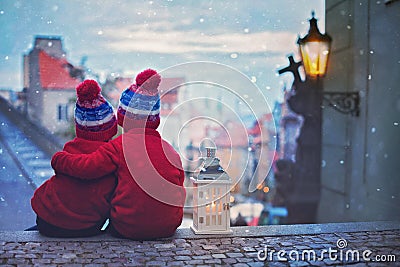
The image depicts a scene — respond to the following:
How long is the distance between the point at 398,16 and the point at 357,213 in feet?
7.74

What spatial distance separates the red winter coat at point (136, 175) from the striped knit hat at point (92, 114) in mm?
126

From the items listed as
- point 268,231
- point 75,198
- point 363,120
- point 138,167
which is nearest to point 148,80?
point 138,167

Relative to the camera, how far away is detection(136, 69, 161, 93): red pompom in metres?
4.50

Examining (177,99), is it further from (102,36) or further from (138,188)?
(138,188)

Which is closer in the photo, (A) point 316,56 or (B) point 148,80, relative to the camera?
(B) point 148,80

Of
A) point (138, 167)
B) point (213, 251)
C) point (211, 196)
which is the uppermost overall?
point (138, 167)

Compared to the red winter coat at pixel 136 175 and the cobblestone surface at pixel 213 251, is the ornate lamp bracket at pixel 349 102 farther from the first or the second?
the red winter coat at pixel 136 175

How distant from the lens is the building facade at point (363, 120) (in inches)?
248

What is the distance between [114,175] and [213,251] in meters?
0.97

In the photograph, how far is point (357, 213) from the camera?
23.2 ft

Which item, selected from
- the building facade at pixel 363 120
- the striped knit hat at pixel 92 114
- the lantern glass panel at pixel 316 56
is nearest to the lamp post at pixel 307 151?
the building facade at pixel 363 120

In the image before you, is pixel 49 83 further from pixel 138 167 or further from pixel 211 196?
pixel 211 196

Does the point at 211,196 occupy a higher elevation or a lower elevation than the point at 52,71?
lower

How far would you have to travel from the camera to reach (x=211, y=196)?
15.7 ft
